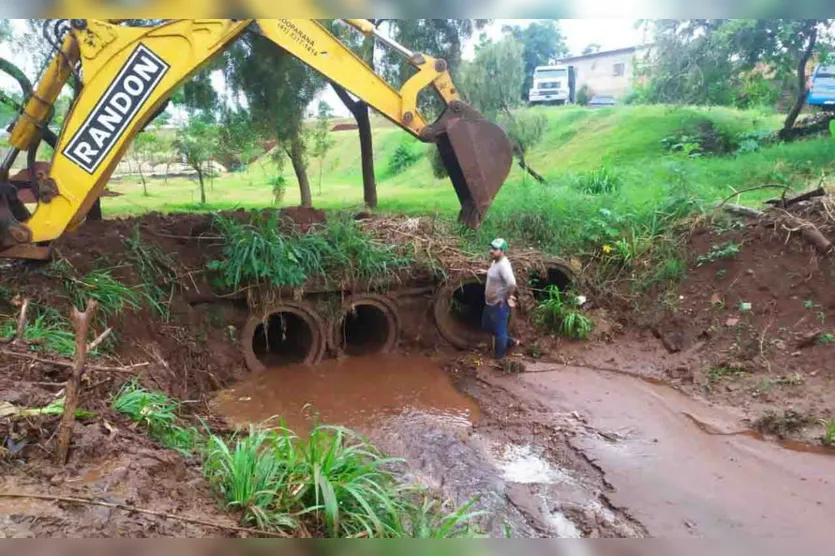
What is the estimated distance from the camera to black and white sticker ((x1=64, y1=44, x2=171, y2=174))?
5391 millimetres

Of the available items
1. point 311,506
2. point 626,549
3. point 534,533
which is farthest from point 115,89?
point 626,549

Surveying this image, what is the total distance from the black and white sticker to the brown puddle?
285cm

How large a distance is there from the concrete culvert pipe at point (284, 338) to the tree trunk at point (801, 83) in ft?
40.5

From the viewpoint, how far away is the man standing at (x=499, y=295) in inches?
290

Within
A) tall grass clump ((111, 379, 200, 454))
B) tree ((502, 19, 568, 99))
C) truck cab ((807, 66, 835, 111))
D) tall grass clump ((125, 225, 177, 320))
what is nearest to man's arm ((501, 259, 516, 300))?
tall grass clump ((125, 225, 177, 320))

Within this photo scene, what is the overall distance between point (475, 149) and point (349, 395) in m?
3.18

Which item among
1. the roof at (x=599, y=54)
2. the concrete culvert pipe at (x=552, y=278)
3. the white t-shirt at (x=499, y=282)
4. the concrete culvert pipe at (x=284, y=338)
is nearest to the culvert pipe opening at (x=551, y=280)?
the concrete culvert pipe at (x=552, y=278)

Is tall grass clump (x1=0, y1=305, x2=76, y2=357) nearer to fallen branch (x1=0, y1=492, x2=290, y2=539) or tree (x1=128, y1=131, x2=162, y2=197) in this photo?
fallen branch (x1=0, y1=492, x2=290, y2=539)

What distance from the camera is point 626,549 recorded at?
1.74 m

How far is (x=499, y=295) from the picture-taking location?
7.44 metres

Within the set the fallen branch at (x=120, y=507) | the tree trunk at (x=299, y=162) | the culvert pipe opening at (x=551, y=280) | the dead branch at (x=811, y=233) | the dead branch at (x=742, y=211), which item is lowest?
the culvert pipe opening at (x=551, y=280)

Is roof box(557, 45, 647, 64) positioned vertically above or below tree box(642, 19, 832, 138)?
above

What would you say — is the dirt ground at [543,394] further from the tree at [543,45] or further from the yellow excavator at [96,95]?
the tree at [543,45]

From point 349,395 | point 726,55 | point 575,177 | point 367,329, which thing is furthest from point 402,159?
point 349,395
